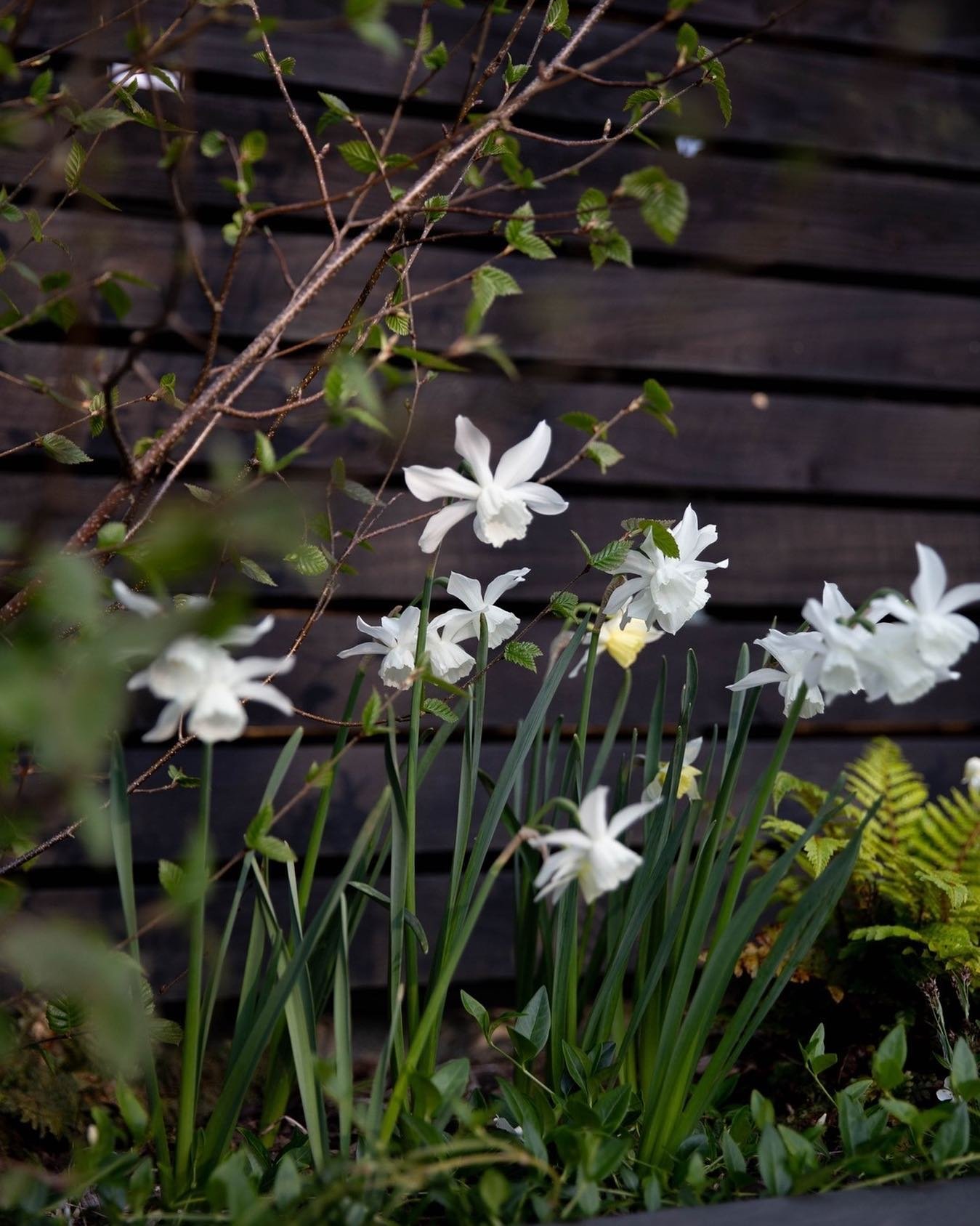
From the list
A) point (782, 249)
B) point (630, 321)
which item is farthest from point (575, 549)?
point (782, 249)

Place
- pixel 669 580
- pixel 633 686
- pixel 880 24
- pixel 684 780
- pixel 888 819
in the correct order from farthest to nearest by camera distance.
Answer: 1. pixel 880 24
2. pixel 633 686
3. pixel 888 819
4. pixel 684 780
5. pixel 669 580

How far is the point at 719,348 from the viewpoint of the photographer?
6.70ft

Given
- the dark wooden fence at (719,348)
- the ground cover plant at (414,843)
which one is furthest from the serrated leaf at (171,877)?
the dark wooden fence at (719,348)

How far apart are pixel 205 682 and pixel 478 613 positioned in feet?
1.49

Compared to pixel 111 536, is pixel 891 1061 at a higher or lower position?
lower

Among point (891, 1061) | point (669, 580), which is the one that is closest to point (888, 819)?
point (891, 1061)

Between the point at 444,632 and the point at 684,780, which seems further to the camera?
the point at 684,780

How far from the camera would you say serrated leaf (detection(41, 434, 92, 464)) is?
1164 mm

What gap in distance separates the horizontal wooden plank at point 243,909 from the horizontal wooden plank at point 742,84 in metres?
1.30

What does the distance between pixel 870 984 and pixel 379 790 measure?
0.91 meters

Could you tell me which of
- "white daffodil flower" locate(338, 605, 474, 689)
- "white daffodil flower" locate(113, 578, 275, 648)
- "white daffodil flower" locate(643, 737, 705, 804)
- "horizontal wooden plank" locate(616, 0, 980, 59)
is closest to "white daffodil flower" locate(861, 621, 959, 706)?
"white daffodil flower" locate(643, 737, 705, 804)

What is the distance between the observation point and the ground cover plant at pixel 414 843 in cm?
81

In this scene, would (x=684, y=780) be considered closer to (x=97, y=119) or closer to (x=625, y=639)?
(x=625, y=639)

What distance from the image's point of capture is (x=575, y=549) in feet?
6.52
